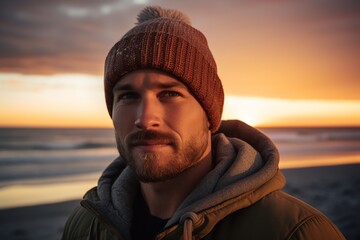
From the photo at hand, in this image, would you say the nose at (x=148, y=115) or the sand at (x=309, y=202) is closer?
the nose at (x=148, y=115)

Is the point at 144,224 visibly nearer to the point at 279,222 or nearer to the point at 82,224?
the point at 82,224

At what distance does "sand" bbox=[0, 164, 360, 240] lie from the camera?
645cm

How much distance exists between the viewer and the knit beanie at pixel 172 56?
224 centimetres

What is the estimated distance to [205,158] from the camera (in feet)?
7.54

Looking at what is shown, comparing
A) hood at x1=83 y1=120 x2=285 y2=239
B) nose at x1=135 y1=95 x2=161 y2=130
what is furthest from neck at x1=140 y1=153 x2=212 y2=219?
nose at x1=135 y1=95 x2=161 y2=130

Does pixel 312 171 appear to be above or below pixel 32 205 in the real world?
below

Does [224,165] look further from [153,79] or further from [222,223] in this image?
[153,79]

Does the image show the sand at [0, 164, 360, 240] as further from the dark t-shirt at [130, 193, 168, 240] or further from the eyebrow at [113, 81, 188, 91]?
the eyebrow at [113, 81, 188, 91]

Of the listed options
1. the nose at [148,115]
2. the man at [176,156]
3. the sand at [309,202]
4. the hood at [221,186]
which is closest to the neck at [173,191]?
the man at [176,156]

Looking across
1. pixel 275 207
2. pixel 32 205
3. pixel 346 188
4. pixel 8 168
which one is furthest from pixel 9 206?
pixel 346 188

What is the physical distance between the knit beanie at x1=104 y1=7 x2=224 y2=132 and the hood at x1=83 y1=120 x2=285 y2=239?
0.27m

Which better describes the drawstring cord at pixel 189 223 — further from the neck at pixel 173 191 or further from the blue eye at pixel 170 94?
the blue eye at pixel 170 94

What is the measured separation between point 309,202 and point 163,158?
724 cm

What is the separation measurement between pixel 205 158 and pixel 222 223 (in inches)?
22.9
